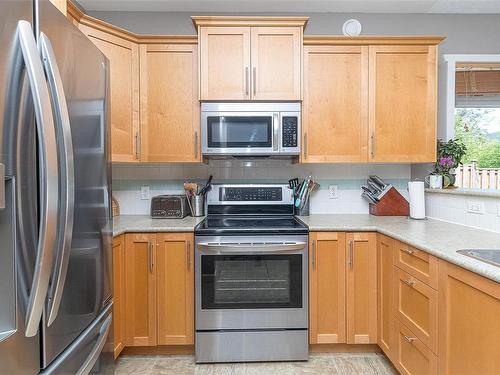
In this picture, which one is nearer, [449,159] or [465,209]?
[465,209]

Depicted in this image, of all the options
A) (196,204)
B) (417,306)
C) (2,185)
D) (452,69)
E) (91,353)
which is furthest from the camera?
(452,69)

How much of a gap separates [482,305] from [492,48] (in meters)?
2.49

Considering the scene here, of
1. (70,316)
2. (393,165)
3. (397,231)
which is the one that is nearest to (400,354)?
(397,231)

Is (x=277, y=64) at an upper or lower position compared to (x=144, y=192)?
upper

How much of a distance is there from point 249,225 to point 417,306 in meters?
1.08

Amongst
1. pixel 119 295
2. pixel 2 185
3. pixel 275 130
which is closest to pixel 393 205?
pixel 275 130

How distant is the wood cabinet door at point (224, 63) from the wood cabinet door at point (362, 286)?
49.9 inches

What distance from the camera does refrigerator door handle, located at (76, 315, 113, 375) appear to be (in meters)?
1.14

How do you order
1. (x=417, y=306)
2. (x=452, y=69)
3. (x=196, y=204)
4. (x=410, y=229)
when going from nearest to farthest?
(x=417, y=306) < (x=410, y=229) < (x=196, y=204) < (x=452, y=69)

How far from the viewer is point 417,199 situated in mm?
2383

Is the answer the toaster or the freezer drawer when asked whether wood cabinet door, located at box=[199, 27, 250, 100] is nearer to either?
the toaster

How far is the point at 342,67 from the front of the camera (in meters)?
2.41

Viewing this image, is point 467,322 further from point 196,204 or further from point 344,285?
point 196,204

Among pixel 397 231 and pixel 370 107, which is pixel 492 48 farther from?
pixel 397 231
